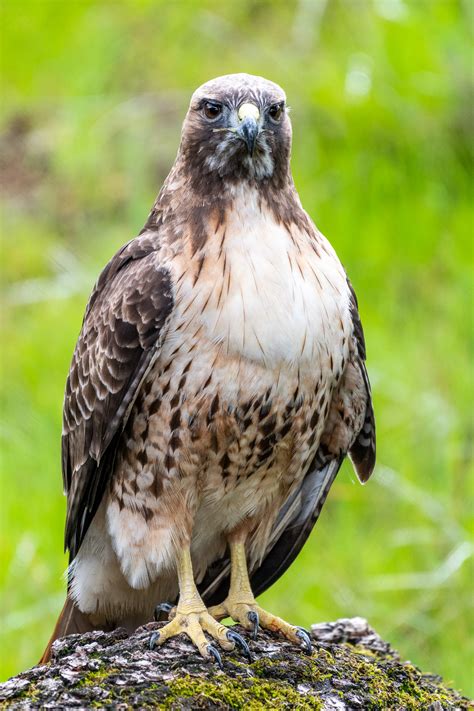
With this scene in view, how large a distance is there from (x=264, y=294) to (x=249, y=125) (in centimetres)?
57

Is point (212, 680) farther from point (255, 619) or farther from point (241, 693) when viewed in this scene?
point (255, 619)

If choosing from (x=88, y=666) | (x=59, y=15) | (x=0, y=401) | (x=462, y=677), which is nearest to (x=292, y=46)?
(x=59, y=15)

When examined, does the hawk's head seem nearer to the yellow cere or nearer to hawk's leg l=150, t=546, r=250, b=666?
the yellow cere

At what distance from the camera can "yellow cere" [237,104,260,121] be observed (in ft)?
14.0

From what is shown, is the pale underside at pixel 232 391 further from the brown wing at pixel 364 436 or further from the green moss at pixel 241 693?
the green moss at pixel 241 693

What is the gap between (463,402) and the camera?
6820 millimetres

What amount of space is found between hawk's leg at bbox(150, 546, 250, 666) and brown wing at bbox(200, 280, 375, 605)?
0.57 meters

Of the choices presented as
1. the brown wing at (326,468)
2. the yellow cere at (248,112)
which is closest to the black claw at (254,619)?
the brown wing at (326,468)

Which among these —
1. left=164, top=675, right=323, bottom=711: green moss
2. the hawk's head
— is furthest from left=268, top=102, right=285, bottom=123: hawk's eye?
left=164, top=675, right=323, bottom=711: green moss

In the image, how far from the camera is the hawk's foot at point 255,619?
424 centimetres

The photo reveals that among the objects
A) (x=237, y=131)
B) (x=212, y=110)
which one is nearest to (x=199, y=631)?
(x=237, y=131)

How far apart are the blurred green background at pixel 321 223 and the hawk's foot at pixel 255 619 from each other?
61.1 inches

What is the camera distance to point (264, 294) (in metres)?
4.23

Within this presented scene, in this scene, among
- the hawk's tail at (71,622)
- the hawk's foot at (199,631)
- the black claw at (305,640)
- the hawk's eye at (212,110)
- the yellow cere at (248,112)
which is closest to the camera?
the hawk's foot at (199,631)
